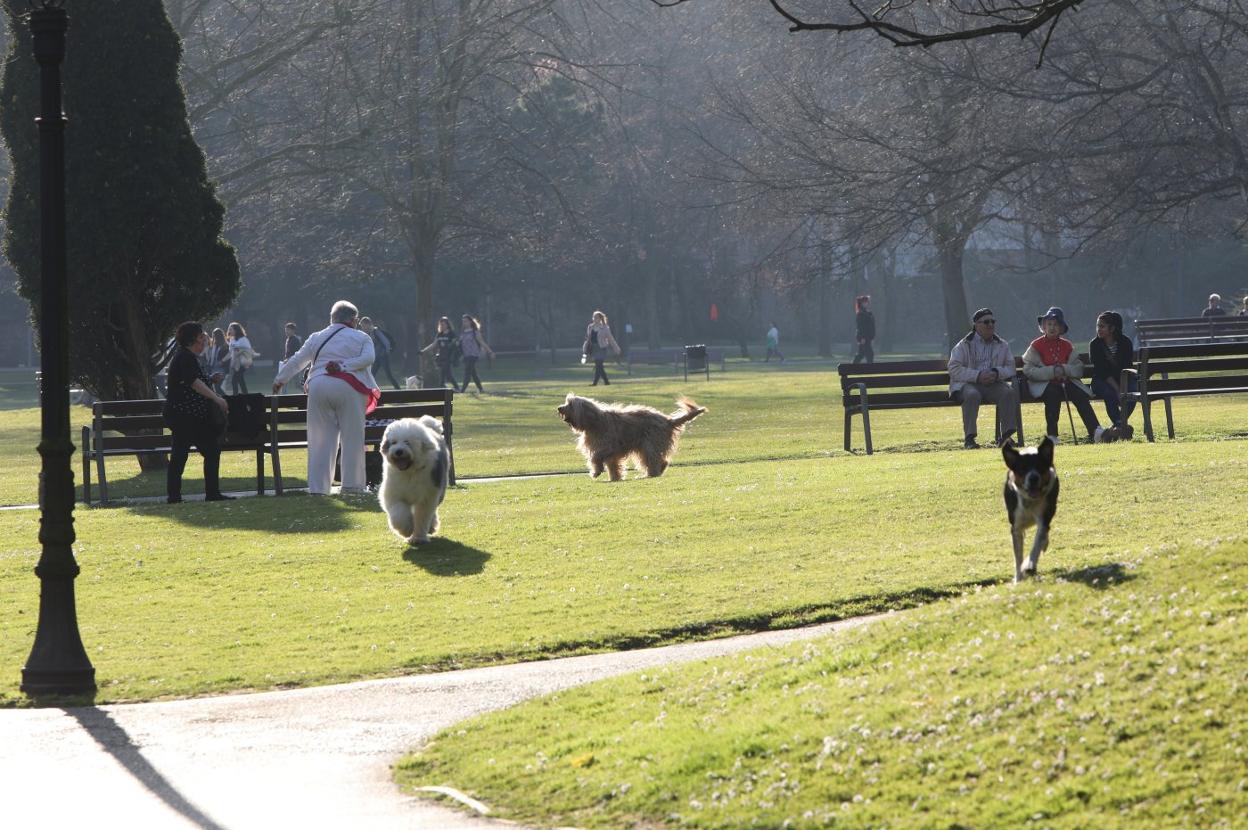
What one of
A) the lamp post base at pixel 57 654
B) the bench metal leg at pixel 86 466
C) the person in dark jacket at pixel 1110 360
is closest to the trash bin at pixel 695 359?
the person in dark jacket at pixel 1110 360

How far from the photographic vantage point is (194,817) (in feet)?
22.1

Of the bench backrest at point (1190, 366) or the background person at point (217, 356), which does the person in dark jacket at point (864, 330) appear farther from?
the bench backrest at point (1190, 366)

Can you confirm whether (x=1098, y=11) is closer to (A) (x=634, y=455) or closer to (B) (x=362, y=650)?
(A) (x=634, y=455)

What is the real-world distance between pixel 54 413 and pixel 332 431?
8643mm

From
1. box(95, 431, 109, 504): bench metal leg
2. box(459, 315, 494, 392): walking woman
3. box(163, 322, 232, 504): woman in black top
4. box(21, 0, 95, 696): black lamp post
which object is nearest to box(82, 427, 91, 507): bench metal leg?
box(95, 431, 109, 504): bench metal leg

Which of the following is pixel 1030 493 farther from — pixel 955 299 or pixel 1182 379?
pixel 955 299

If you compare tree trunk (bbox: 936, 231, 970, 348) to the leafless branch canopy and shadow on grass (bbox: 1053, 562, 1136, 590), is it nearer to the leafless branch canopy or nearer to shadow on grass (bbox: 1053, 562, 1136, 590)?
the leafless branch canopy

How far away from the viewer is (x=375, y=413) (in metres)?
20.6

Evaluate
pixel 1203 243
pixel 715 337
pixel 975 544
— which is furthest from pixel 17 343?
pixel 975 544

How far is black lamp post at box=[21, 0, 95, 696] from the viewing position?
9.73m

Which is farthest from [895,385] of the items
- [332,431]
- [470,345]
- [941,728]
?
[470,345]

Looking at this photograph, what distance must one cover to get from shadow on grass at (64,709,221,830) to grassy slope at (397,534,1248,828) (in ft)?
2.87

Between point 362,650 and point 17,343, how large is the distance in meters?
60.6

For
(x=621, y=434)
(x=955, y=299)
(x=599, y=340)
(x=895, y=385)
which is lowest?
(x=621, y=434)
